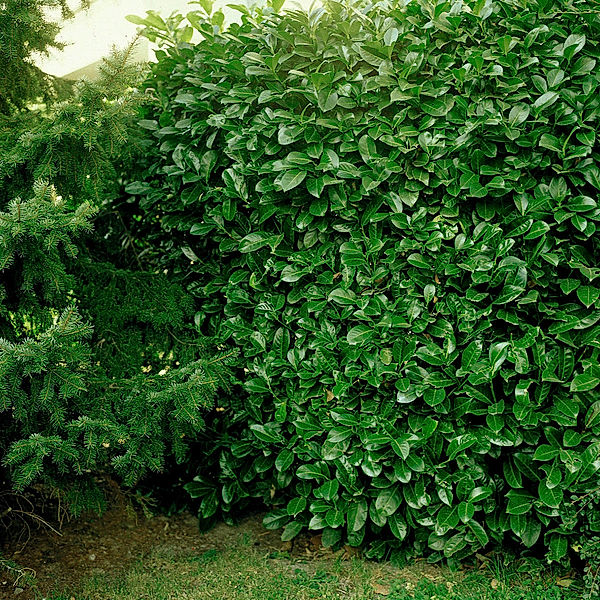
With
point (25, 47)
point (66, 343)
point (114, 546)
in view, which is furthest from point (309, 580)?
point (25, 47)

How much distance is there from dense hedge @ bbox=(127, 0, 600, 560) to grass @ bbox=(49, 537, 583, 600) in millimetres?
125

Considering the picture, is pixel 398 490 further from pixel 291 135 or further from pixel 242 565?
pixel 291 135

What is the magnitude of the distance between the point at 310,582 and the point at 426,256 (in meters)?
1.50

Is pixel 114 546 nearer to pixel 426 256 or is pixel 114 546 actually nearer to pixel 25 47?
pixel 426 256

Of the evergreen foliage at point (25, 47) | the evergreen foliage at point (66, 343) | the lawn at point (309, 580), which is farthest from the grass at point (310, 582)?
the evergreen foliage at point (25, 47)

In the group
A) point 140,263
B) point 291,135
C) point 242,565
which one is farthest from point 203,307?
point 242,565

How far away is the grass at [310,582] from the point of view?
2754mm

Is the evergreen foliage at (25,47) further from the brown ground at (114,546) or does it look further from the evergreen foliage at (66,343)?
the brown ground at (114,546)

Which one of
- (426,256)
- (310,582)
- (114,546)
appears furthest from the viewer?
(114,546)

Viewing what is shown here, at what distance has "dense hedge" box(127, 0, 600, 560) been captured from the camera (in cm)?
263

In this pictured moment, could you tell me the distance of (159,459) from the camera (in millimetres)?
2664

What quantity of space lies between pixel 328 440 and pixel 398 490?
374 mm

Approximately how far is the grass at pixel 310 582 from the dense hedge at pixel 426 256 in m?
0.12

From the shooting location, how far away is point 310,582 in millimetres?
2887
